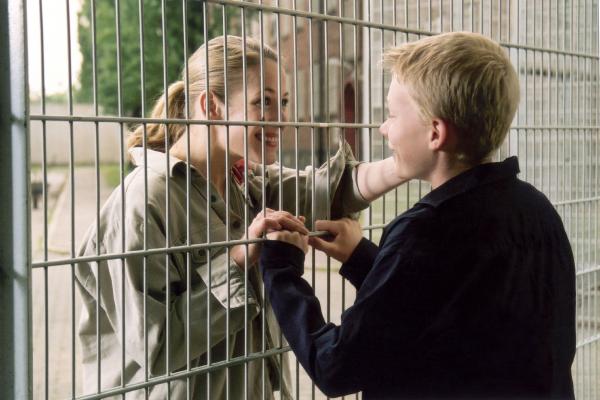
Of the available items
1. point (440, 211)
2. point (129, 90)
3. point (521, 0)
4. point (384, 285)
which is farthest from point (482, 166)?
point (129, 90)

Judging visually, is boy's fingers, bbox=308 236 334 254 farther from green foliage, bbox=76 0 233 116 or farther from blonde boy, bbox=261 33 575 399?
green foliage, bbox=76 0 233 116

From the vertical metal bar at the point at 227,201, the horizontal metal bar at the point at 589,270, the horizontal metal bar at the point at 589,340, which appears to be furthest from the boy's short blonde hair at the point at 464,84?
the horizontal metal bar at the point at 589,340

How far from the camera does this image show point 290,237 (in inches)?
68.8

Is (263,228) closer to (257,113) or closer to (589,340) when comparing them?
(257,113)

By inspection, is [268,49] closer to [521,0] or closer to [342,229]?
[342,229]

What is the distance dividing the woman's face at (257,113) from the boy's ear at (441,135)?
1.20ft

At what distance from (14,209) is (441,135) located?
0.79 meters

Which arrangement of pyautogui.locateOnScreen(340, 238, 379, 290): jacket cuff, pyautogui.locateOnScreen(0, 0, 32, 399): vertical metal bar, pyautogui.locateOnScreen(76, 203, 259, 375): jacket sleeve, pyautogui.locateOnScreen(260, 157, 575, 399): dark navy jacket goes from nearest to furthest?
pyautogui.locateOnScreen(0, 0, 32, 399): vertical metal bar
pyautogui.locateOnScreen(260, 157, 575, 399): dark navy jacket
pyautogui.locateOnScreen(76, 203, 259, 375): jacket sleeve
pyautogui.locateOnScreen(340, 238, 379, 290): jacket cuff

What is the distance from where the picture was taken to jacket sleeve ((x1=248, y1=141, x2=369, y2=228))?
6.48 feet

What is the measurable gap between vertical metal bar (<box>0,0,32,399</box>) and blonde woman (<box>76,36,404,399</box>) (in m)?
0.16

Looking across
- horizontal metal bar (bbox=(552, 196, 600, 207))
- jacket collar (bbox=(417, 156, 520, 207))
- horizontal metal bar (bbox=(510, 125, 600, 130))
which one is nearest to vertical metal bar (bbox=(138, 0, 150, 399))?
jacket collar (bbox=(417, 156, 520, 207))

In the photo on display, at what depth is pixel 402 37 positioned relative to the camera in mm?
2264

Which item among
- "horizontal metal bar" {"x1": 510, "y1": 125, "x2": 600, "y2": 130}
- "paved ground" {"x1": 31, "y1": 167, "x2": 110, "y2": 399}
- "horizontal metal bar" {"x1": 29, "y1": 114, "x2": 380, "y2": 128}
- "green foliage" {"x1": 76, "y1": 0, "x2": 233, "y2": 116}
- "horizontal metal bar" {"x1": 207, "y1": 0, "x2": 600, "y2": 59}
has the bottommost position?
"paved ground" {"x1": 31, "y1": 167, "x2": 110, "y2": 399}

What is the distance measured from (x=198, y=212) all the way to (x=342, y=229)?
341mm
